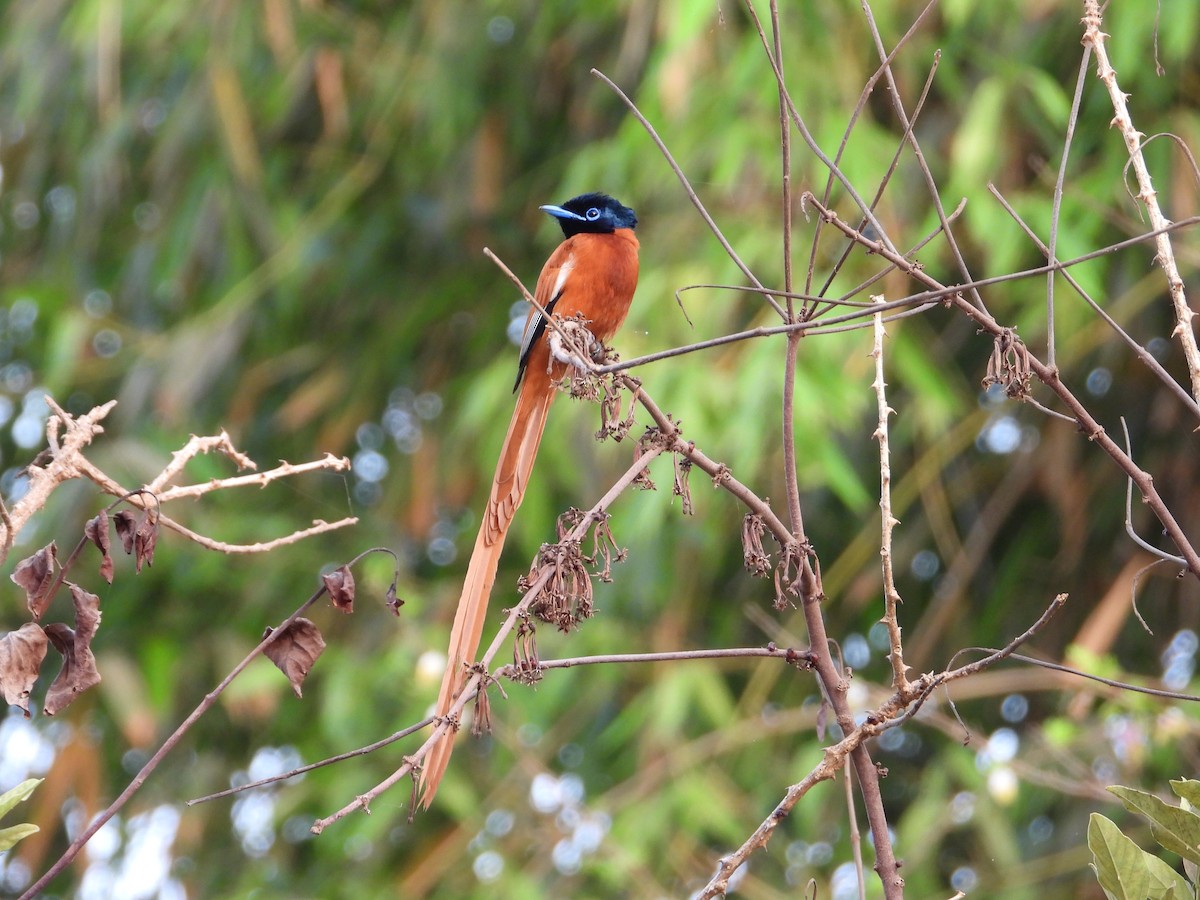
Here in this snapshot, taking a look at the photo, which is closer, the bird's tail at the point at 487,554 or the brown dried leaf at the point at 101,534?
the brown dried leaf at the point at 101,534

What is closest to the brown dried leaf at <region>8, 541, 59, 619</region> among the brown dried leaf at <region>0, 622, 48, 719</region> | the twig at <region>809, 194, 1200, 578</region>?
the brown dried leaf at <region>0, 622, 48, 719</region>

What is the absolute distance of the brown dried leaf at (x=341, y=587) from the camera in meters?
1.44

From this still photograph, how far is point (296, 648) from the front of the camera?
1.45 metres

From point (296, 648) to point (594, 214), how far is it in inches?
88.3

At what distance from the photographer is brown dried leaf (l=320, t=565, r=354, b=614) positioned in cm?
144

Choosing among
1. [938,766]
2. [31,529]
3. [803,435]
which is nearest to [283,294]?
[31,529]

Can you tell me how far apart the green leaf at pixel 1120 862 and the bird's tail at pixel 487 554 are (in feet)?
2.02

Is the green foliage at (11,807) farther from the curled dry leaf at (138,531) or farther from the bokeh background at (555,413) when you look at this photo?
the bokeh background at (555,413)

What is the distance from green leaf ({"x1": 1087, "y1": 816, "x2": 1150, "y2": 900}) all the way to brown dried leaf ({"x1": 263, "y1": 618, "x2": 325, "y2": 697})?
30.0 inches

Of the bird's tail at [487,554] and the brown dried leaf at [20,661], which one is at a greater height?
the brown dried leaf at [20,661]

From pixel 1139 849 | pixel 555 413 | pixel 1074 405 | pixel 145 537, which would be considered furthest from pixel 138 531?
pixel 555 413

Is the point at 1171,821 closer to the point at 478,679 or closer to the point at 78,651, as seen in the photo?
the point at 478,679

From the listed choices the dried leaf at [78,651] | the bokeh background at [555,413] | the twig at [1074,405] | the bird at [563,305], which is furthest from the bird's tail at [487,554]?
the bokeh background at [555,413]

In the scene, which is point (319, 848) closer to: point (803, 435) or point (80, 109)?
point (803, 435)
